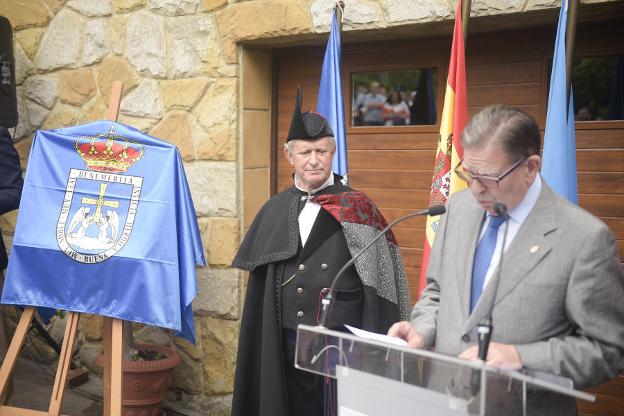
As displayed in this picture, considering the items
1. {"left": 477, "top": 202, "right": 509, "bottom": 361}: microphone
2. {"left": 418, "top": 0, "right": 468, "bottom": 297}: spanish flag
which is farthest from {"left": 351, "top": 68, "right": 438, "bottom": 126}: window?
{"left": 477, "top": 202, "right": 509, "bottom": 361}: microphone

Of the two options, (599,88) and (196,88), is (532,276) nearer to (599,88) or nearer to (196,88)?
(599,88)

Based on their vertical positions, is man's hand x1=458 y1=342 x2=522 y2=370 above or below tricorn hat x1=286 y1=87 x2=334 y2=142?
below

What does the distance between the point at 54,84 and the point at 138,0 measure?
841 mm

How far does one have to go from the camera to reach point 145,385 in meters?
3.68

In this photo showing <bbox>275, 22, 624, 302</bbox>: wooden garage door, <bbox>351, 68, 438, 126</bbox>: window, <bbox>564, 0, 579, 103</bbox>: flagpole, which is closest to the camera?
<bbox>564, 0, 579, 103</bbox>: flagpole

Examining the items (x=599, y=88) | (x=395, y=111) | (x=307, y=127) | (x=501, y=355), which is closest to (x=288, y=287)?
(x=307, y=127)

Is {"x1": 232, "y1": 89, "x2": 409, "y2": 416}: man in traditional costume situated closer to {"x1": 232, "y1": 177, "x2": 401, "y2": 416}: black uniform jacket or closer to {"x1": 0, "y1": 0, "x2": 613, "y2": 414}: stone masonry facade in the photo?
{"x1": 232, "y1": 177, "x2": 401, "y2": 416}: black uniform jacket

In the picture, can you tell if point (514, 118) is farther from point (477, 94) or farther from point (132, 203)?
point (132, 203)

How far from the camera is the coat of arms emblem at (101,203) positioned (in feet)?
10.6

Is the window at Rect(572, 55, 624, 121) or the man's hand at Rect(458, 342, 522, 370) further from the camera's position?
the window at Rect(572, 55, 624, 121)

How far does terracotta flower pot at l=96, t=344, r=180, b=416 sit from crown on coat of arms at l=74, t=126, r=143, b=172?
1.10m

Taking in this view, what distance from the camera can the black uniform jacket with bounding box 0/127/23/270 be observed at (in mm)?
3592

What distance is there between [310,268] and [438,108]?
1322mm

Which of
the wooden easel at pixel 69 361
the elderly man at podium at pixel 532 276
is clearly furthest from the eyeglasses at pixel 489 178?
the wooden easel at pixel 69 361
